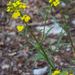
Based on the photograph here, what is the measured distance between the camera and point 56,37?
7.84 ft

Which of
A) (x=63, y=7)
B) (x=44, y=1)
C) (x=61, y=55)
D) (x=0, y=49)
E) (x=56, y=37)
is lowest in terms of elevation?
(x=61, y=55)

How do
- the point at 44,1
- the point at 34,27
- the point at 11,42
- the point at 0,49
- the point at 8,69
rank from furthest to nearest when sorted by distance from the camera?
1. the point at 44,1
2. the point at 34,27
3. the point at 11,42
4. the point at 0,49
5. the point at 8,69

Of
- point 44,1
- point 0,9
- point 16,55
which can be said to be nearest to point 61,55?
point 16,55

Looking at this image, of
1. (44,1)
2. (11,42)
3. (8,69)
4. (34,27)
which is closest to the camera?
(8,69)

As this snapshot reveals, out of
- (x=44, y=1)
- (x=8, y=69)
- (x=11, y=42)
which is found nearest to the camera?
(x=8, y=69)

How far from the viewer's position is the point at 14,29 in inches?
105

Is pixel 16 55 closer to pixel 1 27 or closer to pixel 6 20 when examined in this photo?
A: pixel 1 27

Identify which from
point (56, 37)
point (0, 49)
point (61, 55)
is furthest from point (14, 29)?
point (61, 55)

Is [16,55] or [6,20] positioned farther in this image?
[6,20]

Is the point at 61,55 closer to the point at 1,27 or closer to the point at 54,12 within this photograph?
the point at 54,12

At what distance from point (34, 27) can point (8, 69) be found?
1.21 m

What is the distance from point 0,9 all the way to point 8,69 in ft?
7.32

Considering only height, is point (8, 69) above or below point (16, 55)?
below

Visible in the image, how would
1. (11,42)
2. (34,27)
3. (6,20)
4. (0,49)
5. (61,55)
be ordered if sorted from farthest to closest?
(6,20)
(34,27)
(11,42)
(0,49)
(61,55)
